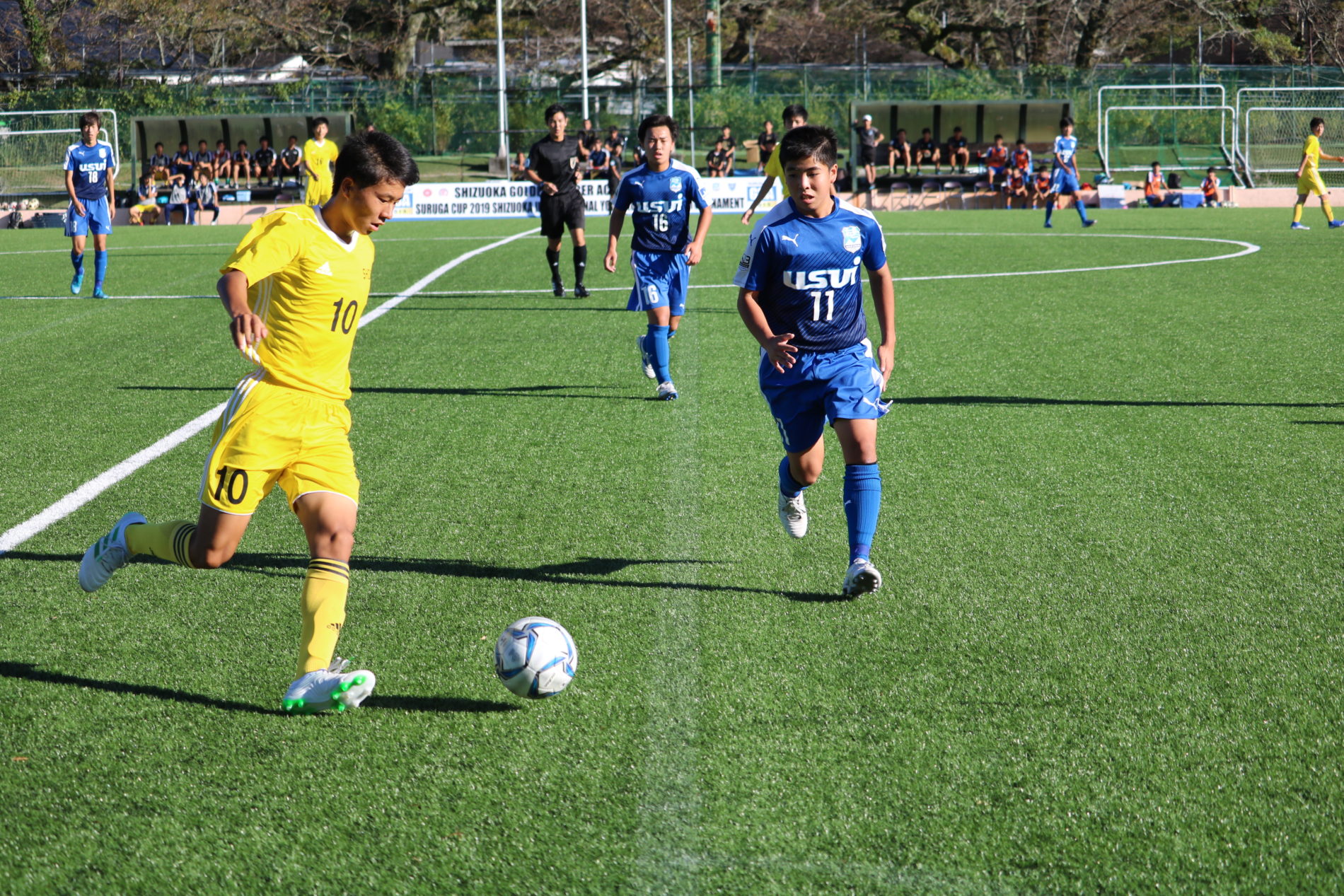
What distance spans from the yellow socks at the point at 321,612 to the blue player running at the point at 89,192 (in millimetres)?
12981

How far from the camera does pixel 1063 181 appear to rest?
26250 mm

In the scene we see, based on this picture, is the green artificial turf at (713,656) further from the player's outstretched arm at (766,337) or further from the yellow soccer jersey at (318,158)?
the yellow soccer jersey at (318,158)

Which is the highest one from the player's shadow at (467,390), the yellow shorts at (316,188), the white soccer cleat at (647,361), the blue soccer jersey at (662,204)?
the yellow shorts at (316,188)

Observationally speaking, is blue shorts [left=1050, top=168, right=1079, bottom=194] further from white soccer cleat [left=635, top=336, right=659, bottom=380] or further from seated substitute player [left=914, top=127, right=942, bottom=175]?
white soccer cleat [left=635, top=336, right=659, bottom=380]

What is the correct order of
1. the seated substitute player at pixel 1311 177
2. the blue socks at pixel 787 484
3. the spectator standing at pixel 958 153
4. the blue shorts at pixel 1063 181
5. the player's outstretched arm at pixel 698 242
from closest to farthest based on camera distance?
the blue socks at pixel 787 484
the player's outstretched arm at pixel 698 242
the seated substitute player at pixel 1311 177
the blue shorts at pixel 1063 181
the spectator standing at pixel 958 153

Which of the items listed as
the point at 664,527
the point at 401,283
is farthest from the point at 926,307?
the point at 664,527

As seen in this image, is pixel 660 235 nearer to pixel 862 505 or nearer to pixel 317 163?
pixel 862 505

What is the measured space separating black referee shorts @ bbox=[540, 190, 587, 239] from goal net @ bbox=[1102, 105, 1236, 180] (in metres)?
26.2

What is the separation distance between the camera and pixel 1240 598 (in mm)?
4734

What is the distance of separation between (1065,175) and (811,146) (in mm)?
23285

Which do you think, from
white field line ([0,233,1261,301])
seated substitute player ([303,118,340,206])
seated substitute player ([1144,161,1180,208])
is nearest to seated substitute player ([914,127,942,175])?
seated substitute player ([1144,161,1180,208])

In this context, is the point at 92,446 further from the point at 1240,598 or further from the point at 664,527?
the point at 1240,598

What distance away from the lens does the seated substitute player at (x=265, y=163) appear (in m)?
36.2

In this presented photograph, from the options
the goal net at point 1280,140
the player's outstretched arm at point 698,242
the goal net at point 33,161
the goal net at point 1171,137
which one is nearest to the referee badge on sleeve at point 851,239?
the player's outstretched arm at point 698,242
